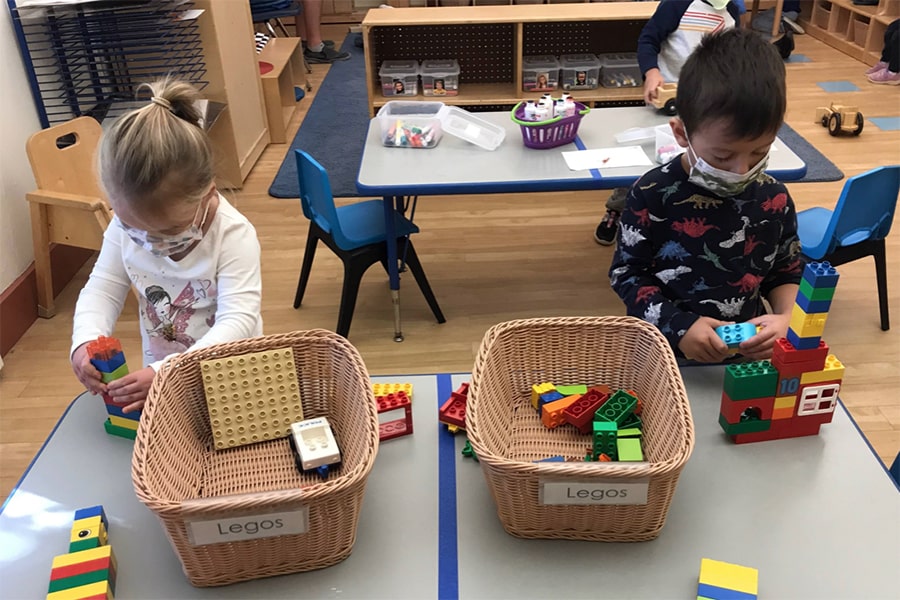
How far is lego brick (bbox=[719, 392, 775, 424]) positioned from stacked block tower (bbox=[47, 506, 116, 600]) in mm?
802

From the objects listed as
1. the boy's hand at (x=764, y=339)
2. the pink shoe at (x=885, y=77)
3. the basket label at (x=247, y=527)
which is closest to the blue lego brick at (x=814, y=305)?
the boy's hand at (x=764, y=339)

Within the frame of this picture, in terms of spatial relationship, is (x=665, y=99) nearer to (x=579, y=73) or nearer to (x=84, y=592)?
(x=579, y=73)

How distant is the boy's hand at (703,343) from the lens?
1.18 metres

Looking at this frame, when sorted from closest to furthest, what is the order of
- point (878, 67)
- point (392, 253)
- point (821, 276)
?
1. point (821, 276)
2. point (392, 253)
3. point (878, 67)

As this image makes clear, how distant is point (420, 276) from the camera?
2.52m

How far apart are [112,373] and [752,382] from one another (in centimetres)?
91

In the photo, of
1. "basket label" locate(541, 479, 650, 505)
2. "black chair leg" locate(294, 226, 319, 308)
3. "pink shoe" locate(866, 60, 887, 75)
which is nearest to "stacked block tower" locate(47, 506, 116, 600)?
"basket label" locate(541, 479, 650, 505)

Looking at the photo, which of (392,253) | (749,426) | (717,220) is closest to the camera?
(749,426)

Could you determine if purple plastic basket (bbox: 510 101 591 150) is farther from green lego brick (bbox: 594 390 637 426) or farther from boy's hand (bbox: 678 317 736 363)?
green lego brick (bbox: 594 390 637 426)

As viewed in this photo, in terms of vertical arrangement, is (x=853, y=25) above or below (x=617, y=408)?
below

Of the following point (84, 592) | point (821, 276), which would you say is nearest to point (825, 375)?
point (821, 276)

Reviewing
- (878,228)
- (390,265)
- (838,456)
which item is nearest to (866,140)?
(878,228)

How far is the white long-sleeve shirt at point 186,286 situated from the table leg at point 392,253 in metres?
0.88

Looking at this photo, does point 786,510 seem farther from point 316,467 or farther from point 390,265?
point 390,265
